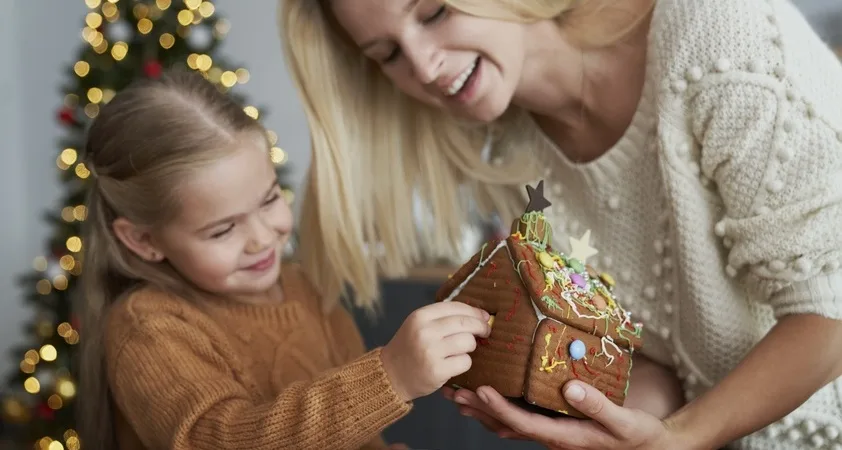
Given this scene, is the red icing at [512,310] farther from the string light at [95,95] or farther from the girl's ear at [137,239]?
the string light at [95,95]

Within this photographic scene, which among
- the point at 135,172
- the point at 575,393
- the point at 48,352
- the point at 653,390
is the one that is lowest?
the point at 48,352

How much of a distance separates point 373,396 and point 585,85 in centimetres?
73

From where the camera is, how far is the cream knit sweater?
1.10 metres

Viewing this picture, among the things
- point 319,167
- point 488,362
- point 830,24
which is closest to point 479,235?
point 830,24

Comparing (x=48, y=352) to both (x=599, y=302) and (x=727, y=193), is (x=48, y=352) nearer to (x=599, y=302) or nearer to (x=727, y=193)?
(x=599, y=302)

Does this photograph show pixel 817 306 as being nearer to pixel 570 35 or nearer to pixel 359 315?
pixel 570 35

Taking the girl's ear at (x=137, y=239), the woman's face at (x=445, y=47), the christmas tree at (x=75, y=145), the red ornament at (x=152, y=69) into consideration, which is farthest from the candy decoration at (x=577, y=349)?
the red ornament at (x=152, y=69)

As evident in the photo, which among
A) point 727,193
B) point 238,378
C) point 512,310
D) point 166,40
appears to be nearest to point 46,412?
point 166,40

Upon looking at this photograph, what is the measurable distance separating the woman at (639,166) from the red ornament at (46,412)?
4.48 ft

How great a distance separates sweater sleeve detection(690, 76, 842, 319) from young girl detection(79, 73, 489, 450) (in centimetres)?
46

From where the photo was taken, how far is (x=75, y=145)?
8.20ft

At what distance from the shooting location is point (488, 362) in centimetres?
100

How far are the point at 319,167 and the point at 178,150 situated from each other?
31 cm

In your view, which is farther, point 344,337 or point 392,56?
point 344,337
